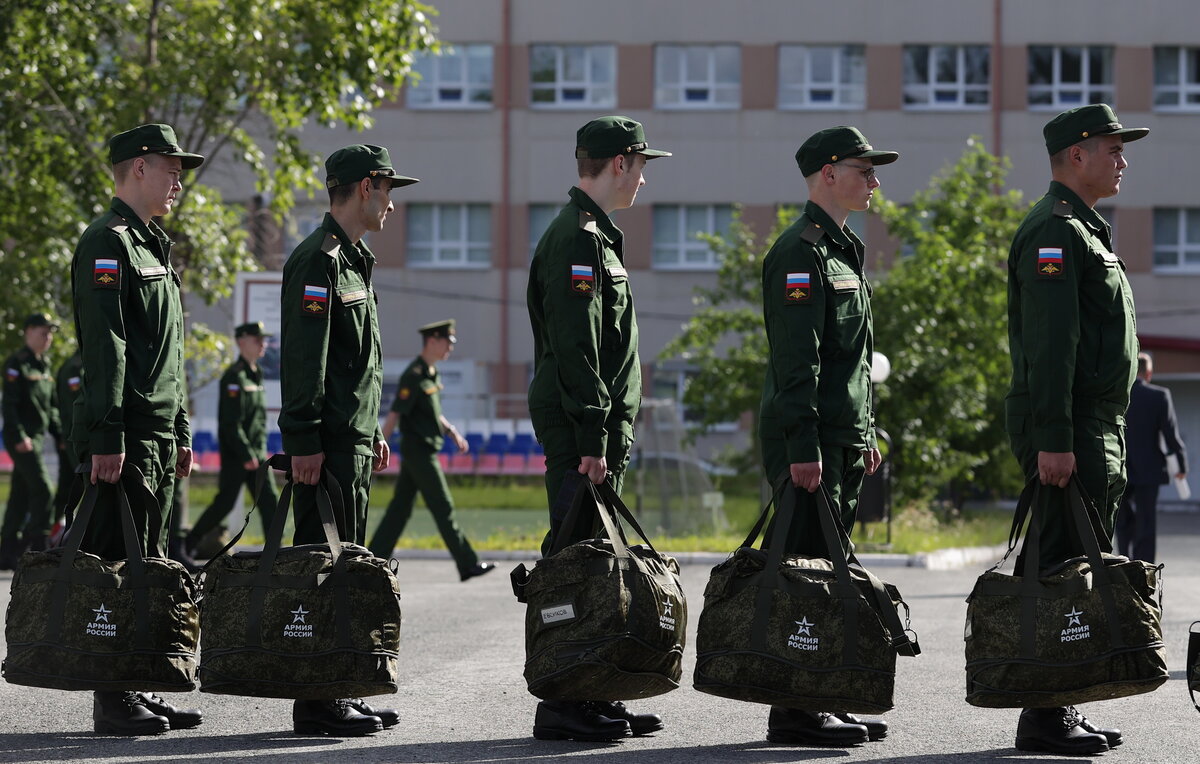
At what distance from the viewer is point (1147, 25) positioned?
3622cm

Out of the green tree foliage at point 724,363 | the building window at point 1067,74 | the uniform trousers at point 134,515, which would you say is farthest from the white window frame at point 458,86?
the uniform trousers at point 134,515

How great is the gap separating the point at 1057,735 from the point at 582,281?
7.88 ft

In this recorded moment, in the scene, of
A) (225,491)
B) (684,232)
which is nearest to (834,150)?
(225,491)

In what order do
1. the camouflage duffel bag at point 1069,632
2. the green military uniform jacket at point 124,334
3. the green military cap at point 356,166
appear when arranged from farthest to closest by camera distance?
the green military cap at point 356,166, the green military uniform jacket at point 124,334, the camouflage duffel bag at point 1069,632

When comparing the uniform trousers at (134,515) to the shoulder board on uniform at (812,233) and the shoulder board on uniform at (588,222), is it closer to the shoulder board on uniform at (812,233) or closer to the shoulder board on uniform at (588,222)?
the shoulder board on uniform at (588,222)

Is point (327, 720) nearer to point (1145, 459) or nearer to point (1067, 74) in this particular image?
point (1145, 459)

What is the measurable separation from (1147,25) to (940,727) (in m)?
32.8

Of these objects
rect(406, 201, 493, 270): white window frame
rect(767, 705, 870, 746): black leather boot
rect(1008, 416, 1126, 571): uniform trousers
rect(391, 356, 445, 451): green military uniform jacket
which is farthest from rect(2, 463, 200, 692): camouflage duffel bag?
rect(406, 201, 493, 270): white window frame

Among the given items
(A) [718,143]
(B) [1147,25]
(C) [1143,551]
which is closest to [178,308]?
(C) [1143,551]

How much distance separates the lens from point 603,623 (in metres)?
5.91

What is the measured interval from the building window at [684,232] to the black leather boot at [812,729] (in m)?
30.8

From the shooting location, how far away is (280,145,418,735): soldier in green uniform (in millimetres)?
6305

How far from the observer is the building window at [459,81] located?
3706 centimetres

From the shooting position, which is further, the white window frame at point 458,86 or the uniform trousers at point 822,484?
the white window frame at point 458,86
